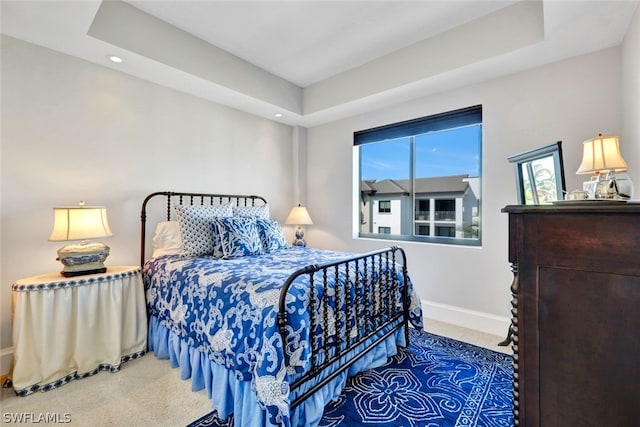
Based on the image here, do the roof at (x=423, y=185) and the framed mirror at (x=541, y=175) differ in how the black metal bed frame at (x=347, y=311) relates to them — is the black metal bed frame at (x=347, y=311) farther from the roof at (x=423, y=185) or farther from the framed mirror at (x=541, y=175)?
the roof at (x=423, y=185)

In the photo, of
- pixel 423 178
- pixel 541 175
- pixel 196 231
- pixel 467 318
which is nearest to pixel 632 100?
pixel 541 175

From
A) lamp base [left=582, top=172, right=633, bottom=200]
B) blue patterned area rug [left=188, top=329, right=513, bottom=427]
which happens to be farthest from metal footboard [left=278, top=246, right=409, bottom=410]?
lamp base [left=582, top=172, right=633, bottom=200]

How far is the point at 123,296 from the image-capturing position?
7.66ft

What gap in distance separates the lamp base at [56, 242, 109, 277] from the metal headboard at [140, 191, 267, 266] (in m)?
0.50

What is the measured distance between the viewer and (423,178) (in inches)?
139

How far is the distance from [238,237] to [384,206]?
82.6 inches

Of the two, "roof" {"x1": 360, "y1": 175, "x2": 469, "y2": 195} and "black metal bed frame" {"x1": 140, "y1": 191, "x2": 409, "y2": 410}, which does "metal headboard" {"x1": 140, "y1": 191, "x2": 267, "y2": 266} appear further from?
"roof" {"x1": 360, "y1": 175, "x2": 469, "y2": 195}

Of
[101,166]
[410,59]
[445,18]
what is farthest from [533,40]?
[101,166]

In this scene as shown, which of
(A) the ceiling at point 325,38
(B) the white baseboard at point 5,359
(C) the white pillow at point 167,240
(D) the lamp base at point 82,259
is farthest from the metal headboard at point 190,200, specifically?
(A) the ceiling at point 325,38

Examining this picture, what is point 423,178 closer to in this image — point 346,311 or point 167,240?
point 346,311

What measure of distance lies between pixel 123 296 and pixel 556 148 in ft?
10.9

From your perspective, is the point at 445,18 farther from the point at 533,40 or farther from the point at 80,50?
the point at 80,50

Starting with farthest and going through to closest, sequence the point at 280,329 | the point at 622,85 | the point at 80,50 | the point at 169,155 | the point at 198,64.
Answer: the point at 169,155 → the point at 198,64 → the point at 80,50 → the point at 622,85 → the point at 280,329

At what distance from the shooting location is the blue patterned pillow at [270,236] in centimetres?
298
